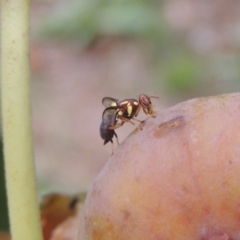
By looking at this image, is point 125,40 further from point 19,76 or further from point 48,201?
point 19,76

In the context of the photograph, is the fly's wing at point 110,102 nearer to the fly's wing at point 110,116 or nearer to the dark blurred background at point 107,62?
the fly's wing at point 110,116

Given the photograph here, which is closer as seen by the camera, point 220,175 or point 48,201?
point 220,175

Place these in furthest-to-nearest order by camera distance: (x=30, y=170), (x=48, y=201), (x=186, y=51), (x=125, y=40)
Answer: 1. (x=125, y=40)
2. (x=186, y=51)
3. (x=48, y=201)
4. (x=30, y=170)

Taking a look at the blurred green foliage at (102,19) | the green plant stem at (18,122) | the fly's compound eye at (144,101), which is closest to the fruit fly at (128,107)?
the fly's compound eye at (144,101)

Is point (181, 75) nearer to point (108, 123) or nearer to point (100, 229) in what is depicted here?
point (108, 123)

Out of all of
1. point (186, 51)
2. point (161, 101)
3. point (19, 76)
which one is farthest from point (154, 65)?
point (19, 76)

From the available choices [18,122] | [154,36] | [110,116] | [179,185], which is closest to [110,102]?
[110,116]

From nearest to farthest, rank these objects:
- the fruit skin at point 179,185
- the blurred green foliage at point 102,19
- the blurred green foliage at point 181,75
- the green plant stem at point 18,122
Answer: the fruit skin at point 179,185, the green plant stem at point 18,122, the blurred green foliage at point 181,75, the blurred green foliage at point 102,19
